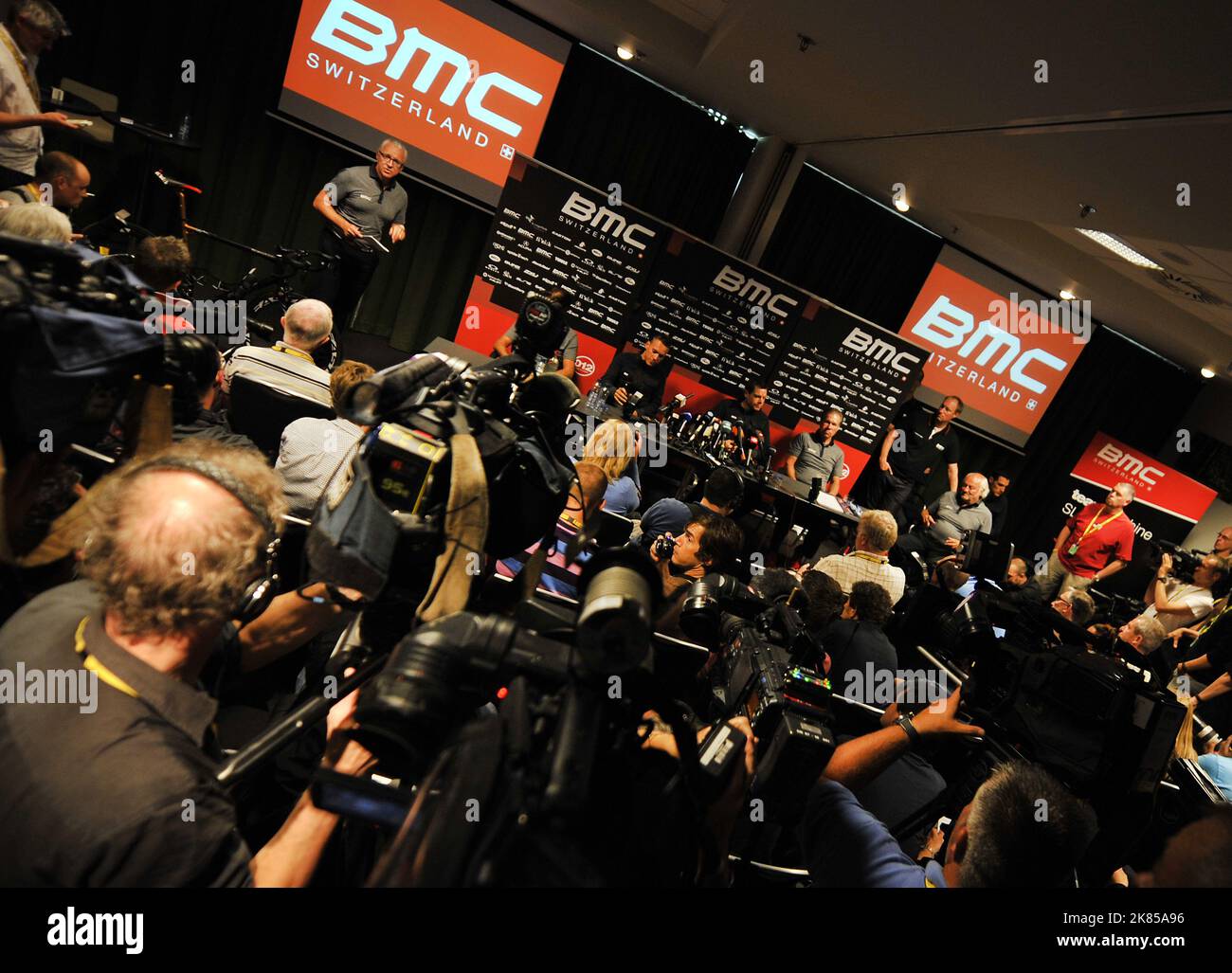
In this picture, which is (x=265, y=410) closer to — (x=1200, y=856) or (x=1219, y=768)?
(x=1200, y=856)

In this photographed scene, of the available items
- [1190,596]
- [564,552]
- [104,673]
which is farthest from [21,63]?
[1190,596]

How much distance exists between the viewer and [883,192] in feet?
21.7

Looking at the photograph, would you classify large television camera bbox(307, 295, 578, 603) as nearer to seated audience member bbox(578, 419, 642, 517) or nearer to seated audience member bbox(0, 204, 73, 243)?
seated audience member bbox(0, 204, 73, 243)

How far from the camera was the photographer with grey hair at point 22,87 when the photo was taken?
3186 millimetres

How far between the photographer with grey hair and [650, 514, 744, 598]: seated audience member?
360 cm

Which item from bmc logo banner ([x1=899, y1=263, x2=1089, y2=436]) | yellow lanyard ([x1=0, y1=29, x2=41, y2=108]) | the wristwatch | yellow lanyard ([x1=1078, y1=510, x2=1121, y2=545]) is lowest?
the wristwatch

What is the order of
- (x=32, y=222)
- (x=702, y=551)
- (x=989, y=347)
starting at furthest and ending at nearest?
(x=989, y=347), (x=702, y=551), (x=32, y=222)

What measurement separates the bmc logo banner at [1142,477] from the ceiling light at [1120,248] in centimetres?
346

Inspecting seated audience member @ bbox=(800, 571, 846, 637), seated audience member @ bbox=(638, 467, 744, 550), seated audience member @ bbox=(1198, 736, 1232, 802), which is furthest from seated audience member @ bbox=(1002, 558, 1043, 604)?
seated audience member @ bbox=(800, 571, 846, 637)

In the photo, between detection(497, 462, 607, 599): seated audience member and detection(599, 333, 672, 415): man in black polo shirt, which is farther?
detection(599, 333, 672, 415): man in black polo shirt

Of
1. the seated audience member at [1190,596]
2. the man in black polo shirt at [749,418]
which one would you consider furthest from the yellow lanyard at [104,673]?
the seated audience member at [1190,596]

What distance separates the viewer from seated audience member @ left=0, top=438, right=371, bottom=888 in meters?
0.80

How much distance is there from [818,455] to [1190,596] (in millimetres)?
2976

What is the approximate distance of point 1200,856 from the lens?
3.60 ft
